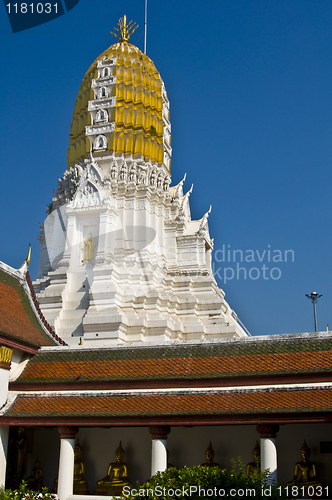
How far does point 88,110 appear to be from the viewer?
38188 millimetres

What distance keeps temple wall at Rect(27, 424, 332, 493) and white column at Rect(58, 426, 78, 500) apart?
171cm

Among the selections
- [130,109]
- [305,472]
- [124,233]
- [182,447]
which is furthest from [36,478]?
[130,109]

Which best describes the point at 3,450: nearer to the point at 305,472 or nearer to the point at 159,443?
the point at 159,443

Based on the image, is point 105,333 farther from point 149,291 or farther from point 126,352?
point 126,352

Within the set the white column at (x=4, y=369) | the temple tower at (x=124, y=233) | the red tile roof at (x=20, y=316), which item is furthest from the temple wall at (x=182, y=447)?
the temple tower at (x=124, y=233)

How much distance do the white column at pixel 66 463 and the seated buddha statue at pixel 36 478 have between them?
221cm

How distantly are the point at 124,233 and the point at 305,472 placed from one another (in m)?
20.7

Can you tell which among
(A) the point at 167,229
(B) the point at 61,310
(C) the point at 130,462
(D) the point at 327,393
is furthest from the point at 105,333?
(D) the point at 327,393

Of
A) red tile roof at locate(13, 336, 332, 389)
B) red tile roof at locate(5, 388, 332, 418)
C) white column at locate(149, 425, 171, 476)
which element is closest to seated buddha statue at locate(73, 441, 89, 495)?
red tile roof at locate(5, 388, 332, 418)

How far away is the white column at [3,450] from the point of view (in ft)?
55.1

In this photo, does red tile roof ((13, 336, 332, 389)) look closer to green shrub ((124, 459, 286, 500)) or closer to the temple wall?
the temple wall

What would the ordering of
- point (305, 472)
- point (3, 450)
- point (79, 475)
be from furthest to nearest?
point (79, 475) → point (3, 450) → point (305, 472)

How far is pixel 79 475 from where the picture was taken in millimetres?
17656

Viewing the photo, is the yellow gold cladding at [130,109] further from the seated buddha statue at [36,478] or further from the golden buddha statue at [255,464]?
the golden buddha statue at [255,464]
